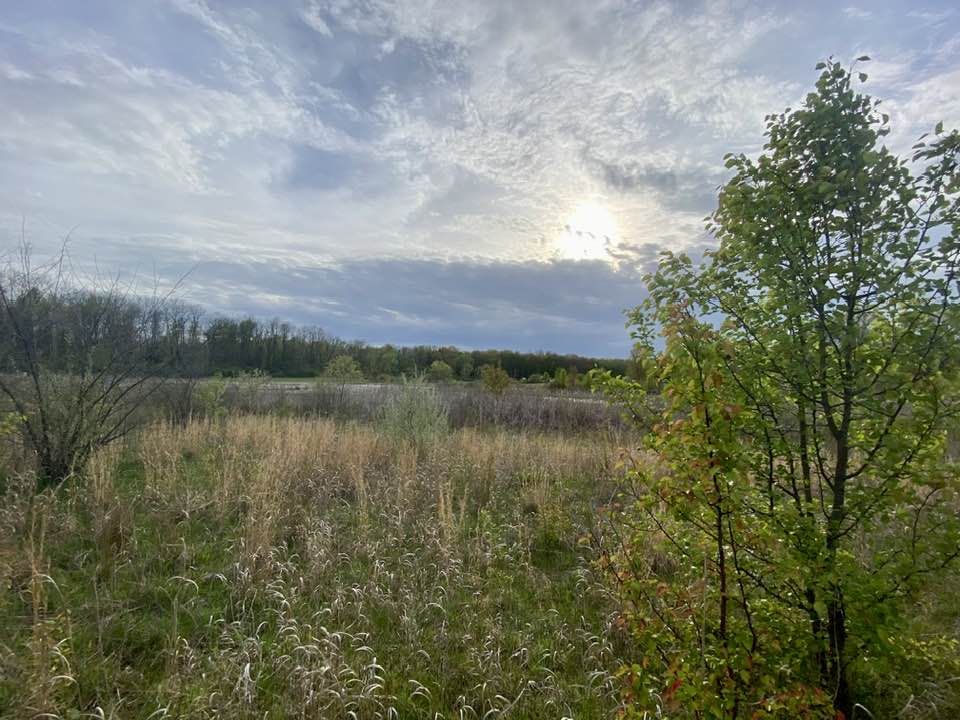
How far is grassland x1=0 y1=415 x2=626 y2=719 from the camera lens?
2533mm

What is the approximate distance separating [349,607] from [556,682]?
1.54 meters

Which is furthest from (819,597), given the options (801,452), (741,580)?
(801,452)

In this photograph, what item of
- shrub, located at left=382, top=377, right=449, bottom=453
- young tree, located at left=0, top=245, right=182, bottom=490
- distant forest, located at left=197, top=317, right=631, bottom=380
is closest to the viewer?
young tree, located at left=0, top=245, right=182, bottom=490

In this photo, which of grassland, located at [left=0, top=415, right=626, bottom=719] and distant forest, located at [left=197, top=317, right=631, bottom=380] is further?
distant forest, located at [left=197, top=317, right=631, bottom=380]

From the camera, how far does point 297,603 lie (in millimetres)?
3453

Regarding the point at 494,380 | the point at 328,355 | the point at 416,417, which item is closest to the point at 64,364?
the point at 416,417

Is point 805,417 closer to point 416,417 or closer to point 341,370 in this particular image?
point 416,417

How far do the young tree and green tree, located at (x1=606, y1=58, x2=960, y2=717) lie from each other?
7088 mm

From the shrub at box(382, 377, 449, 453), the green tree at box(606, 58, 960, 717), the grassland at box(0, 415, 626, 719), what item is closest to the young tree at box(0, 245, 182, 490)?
the grassland at box(0, 415, 626, 719)

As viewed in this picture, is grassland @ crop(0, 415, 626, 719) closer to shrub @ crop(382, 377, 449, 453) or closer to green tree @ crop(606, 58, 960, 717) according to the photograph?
green tree @ crop(606, 58, 960, 717)

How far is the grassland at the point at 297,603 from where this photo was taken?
2.53 metres

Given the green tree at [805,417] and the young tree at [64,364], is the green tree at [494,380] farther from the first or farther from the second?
the green tree at [805,417]

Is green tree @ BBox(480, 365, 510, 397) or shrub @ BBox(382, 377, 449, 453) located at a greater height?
green tree @ BBox(480, 365, 510, 397)

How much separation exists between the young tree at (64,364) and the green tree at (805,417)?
709 cm
